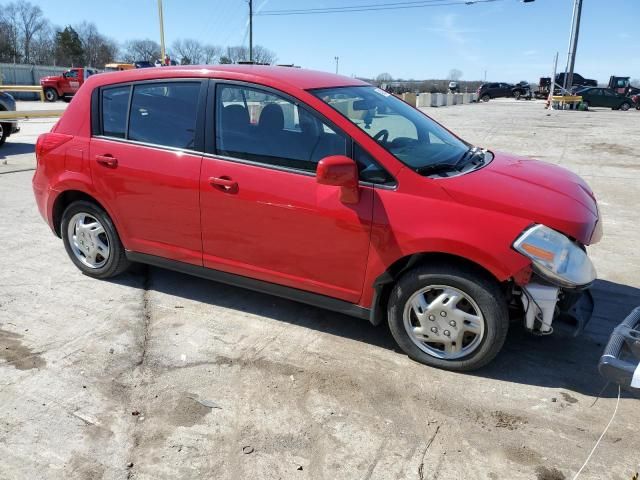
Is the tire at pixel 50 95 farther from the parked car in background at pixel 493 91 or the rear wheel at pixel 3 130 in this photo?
the parked car in background at pixel 493 91

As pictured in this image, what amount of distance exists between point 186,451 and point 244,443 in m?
0.29

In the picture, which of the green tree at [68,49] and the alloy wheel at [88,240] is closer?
the alloy wheel at [88,240]

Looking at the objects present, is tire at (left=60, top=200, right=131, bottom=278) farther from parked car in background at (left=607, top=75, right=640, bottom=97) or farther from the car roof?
parked car in background at (left=607, top=75, right=640, bottom=97)

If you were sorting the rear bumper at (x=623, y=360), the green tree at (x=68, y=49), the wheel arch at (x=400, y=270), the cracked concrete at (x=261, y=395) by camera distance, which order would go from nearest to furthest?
1. the rear bumper at (x=623, y=360)
2. the cracked concrete at (x=261, y=395)
3. the wheel arch at (x=400, y=270)
4. the green tree at (x=68, y=49)

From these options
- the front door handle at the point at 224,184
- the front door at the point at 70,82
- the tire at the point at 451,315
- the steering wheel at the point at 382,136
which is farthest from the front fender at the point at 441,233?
the front door at the point at 70,82

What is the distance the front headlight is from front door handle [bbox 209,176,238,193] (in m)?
1.88

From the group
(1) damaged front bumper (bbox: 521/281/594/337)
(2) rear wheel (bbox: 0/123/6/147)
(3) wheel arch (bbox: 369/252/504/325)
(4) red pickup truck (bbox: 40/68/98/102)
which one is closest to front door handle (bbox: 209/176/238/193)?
(3) wheel arch (bbox: 369/252/504/325)

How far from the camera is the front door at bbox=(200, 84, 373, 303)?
3410 millimetres

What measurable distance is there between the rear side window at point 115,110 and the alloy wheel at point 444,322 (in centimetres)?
269

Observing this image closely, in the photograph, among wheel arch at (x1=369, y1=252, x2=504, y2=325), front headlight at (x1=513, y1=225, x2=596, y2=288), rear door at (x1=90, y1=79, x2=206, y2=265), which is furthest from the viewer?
rear door at (x1=90, y1=79, x2=206, y2=265)

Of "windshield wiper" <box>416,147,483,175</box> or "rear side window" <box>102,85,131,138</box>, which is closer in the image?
"windshield wiper" <box>416,147,483,175</box>

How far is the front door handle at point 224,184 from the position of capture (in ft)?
12.0

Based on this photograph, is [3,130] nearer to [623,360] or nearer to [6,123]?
[6,123]

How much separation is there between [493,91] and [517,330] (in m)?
56.3
